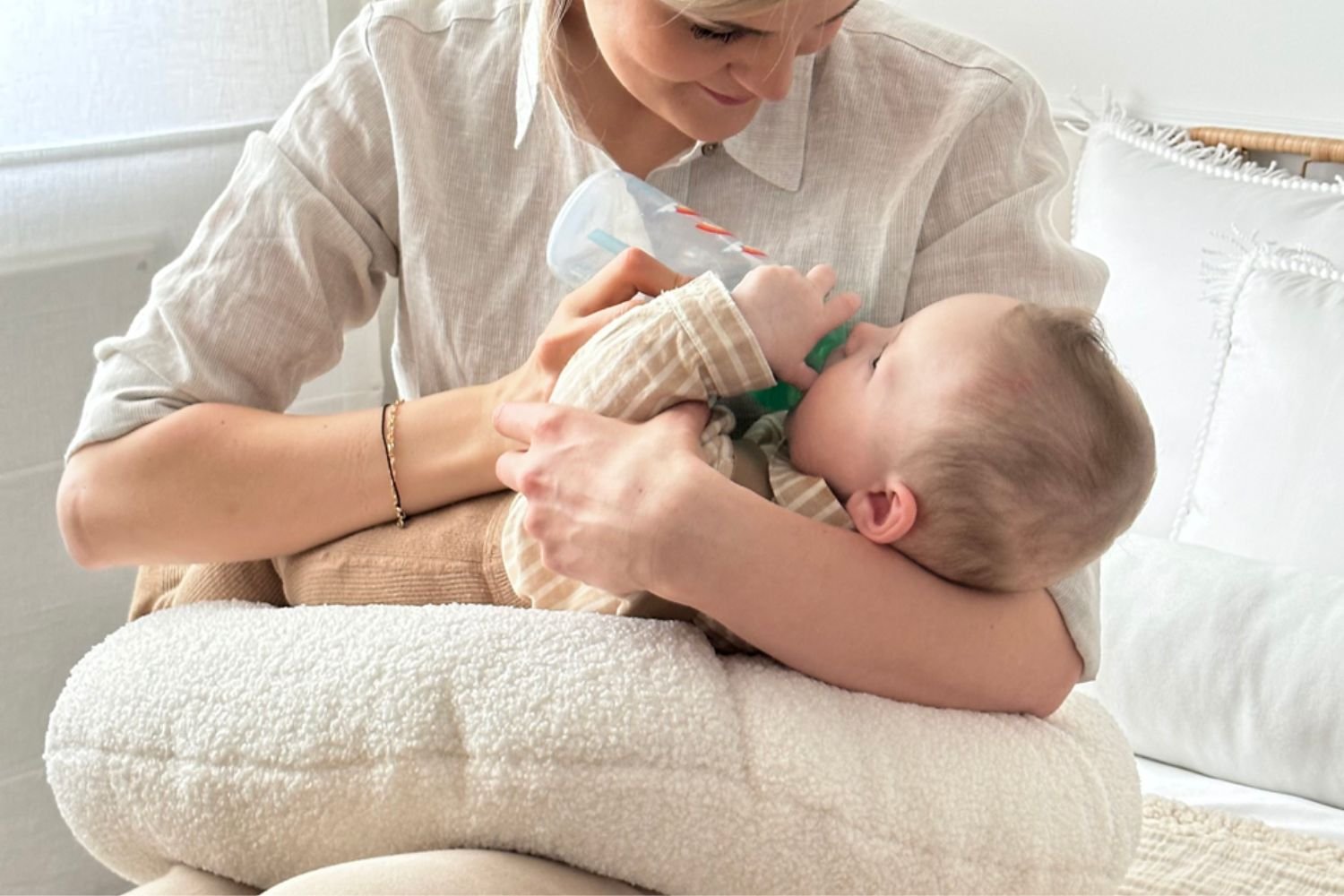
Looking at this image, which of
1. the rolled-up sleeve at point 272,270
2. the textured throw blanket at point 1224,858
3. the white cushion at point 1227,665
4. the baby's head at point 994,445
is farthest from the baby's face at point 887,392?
the white cushion at point 1227,665

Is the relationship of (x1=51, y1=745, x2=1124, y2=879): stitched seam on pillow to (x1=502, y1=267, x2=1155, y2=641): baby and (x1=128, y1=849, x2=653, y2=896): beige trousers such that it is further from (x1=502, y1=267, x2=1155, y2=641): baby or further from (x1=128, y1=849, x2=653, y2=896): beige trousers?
(x1=502, y1=267, x2=1155, y2=641): baby

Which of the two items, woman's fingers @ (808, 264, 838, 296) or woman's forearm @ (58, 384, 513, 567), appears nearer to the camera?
woman's fingers @ (808, 264, 838, 296)

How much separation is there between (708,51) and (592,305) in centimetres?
22

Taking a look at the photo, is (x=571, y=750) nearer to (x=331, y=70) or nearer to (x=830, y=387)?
(x=830, y=387)

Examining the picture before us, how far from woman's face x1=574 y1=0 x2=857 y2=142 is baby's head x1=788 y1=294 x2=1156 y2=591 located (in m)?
0.23

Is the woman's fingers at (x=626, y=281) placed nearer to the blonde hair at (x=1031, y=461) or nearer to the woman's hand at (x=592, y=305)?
the woman's hand at (x=592, y=305)

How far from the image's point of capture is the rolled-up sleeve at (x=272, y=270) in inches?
51.0

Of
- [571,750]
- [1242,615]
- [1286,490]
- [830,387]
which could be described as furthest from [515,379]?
[1286,490]

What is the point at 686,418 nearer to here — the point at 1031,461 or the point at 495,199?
the point at 1031,461

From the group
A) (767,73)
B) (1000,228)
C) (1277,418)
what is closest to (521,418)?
(767,73)

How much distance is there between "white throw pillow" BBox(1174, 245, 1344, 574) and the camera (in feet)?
5.96

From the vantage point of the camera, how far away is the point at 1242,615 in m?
1.74

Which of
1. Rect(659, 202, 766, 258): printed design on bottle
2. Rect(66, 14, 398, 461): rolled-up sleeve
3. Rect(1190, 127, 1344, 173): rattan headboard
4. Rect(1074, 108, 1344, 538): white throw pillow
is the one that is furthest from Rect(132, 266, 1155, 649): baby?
Rect(1190, 127, 1344, 173): rattan headboard

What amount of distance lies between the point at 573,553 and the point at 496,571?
16 cm
